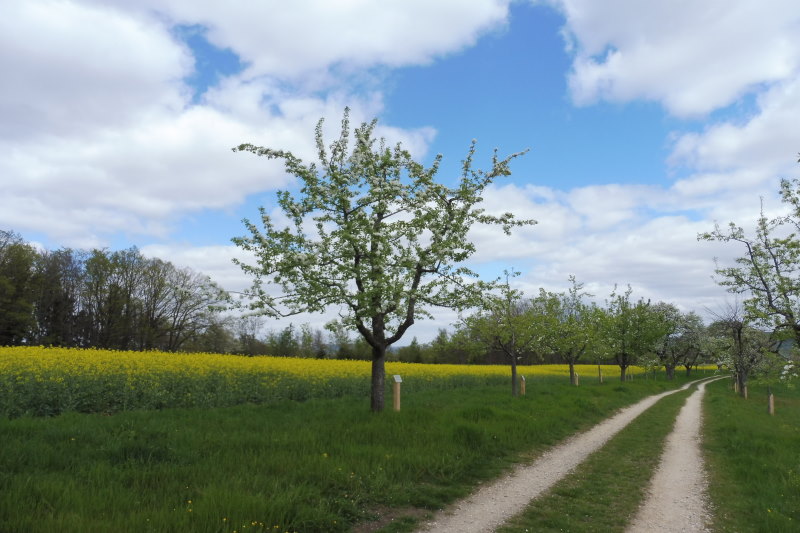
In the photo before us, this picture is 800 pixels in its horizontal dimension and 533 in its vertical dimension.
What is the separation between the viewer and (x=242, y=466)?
756 cm

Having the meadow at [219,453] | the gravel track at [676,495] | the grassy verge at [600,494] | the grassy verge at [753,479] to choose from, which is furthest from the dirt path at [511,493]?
the grassy verge at [753,479]

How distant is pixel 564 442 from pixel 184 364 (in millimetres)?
14505

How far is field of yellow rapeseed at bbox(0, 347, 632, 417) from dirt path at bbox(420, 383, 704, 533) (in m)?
10.9

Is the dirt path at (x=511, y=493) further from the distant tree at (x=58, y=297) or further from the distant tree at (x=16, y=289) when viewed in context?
the distant tree at (x=58, y=297)

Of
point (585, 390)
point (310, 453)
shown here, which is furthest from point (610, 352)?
point (310, 453)

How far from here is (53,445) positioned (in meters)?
8.19

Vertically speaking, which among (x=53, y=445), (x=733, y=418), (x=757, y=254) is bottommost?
(x=733, y=418)

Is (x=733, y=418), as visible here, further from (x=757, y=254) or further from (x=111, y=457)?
(x=111, y=457)

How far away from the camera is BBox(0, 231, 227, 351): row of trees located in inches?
1690

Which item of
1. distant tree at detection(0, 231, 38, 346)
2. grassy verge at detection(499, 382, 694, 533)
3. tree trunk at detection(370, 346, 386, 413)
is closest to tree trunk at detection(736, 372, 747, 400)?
grassy verge at detection(499, 382, 694, 533)

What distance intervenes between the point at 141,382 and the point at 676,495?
14626 millimetres

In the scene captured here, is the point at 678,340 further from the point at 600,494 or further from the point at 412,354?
the point at 600,494

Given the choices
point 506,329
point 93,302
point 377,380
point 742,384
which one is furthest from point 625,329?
point 93,302

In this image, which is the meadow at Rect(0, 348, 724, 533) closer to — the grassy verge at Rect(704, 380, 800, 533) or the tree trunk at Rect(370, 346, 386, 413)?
the tree trunk at Rect(370, 346, 386, 413)
